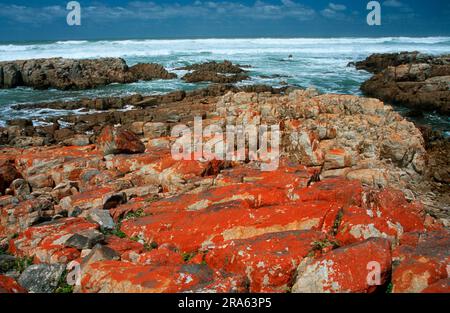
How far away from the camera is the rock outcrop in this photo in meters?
28.1

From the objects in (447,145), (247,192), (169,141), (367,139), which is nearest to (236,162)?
(247,192)

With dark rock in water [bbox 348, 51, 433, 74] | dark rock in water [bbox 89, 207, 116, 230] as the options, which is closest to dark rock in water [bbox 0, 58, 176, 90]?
dark rock in water [bbox 348, 51, 433, 74]

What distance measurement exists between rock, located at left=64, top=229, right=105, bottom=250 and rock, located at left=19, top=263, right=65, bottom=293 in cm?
64

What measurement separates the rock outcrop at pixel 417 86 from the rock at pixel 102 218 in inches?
1055

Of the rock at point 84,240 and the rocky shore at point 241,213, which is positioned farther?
the rock at point 84,240

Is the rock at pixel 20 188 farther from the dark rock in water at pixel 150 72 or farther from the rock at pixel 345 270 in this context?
the dark rock in water at pixel 150 72

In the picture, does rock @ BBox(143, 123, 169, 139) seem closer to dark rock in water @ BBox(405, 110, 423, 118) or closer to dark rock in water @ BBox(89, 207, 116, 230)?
dark rock in water @ BBox(89, 207, 116, 230)

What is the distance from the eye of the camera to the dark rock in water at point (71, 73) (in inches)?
1599

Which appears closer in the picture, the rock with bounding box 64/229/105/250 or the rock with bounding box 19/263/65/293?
the rock with bounding box 19/263/65/293

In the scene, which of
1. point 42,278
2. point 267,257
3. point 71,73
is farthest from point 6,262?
point 71,73

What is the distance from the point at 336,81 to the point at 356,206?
37.3 meters

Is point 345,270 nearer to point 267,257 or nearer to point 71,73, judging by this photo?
point 267,257

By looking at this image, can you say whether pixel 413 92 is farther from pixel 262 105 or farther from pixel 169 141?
pixel 169 141
